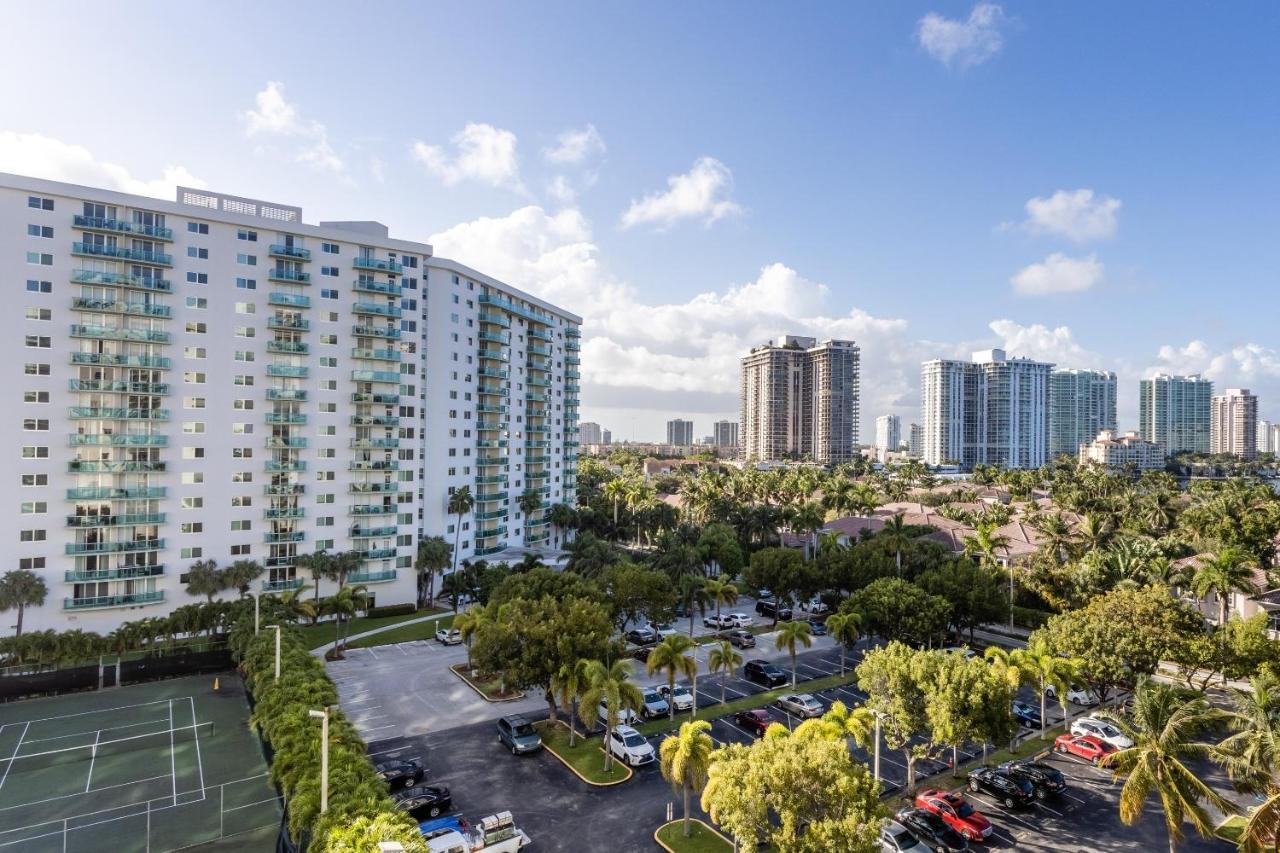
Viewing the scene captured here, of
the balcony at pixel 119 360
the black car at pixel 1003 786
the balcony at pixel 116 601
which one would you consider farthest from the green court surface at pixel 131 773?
the black car at pixel 1003 786

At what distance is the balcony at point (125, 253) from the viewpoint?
59750 mm

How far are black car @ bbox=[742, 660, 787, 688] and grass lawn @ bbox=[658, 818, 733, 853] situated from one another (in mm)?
20373

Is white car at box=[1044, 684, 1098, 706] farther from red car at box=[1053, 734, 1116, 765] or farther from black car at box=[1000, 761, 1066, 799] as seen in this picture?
black car at box=[1000, 761, 1066, 799]

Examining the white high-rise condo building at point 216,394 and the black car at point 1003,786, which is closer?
the black car at point 1003,786

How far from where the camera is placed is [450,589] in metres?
70.6

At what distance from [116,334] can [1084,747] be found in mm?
82307

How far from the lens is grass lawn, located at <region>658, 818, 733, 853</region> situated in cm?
2817

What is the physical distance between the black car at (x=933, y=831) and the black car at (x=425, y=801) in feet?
69.4

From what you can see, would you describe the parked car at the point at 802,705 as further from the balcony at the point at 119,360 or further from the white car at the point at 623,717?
the balcony at the point at 119,360

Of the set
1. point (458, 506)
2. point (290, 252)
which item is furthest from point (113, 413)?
point (458, 506)

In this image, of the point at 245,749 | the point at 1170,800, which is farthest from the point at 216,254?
the point at 1170,800

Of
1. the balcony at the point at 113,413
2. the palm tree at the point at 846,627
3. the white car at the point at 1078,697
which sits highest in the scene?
the balcony at the point at 113,413

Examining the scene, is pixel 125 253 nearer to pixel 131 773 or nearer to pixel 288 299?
pixel 288 299

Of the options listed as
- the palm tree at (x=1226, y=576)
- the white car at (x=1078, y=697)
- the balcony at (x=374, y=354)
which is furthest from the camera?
the balcony at (x=374, y=354)
